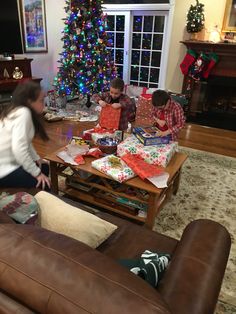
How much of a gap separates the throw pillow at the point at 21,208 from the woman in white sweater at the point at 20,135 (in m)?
0.55

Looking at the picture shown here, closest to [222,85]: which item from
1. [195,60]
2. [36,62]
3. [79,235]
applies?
[195,60]

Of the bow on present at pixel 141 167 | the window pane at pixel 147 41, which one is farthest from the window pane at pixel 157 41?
the bow on present at pixel 141 167

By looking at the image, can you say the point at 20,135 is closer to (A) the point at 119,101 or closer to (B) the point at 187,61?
(A) the point at 119,101

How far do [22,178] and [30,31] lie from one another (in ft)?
13.4

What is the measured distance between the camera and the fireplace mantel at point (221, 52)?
169 inches

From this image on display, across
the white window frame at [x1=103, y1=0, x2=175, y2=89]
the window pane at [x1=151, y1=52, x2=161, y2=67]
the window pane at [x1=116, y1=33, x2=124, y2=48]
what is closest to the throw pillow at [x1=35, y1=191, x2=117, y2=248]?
the white window frame at [x1=103, y1=0, x2=175, y2=89]

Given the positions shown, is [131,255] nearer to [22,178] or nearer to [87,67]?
[22,178]

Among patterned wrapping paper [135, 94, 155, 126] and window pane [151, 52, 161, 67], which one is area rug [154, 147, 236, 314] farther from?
window pane [151, 52, 161, 67]

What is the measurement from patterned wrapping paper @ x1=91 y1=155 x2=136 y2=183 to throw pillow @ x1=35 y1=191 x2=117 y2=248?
25.2 inches

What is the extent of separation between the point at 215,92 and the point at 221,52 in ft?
2.52

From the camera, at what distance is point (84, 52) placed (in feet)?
15.2

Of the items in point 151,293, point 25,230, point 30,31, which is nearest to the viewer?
point 151,293

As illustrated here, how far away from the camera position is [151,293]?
688 millimetres

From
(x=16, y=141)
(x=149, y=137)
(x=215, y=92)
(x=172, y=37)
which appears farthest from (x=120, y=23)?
(x=16, y=141)
